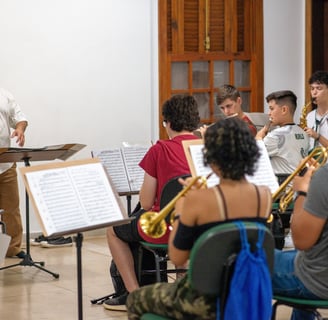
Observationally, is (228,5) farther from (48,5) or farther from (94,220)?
(94,220)

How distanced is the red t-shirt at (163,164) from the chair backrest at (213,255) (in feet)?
4.99

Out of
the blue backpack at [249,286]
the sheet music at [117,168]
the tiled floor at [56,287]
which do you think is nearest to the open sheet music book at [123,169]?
the sheet music at [117,168]

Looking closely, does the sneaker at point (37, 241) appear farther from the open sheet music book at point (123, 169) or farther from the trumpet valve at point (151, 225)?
the trumpet valve at point (151, 225)

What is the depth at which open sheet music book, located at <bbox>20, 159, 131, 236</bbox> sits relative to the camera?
3.62 m

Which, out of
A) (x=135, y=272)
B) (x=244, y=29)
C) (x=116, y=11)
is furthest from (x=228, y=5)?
(x=135, y=272)

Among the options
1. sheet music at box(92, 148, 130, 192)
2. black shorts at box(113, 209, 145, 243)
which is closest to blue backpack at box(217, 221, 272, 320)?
black shorts at box(113, 209, 145, 243)

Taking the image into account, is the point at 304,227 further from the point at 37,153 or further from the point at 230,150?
the point at 37,153

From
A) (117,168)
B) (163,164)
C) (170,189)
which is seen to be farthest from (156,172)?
(117,168)

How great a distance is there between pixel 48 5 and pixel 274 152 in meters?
2.64

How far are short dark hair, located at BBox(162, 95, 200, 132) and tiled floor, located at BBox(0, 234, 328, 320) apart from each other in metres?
1.18

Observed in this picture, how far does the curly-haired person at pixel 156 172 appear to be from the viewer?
465 cm

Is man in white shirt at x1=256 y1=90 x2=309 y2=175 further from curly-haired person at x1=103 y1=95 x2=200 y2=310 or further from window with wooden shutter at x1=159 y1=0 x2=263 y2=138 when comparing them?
window with wooden shutter at x1=159 y1=0 x2=263 y2=138

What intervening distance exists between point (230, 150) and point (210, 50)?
5149 mm

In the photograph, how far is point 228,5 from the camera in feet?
27.1
